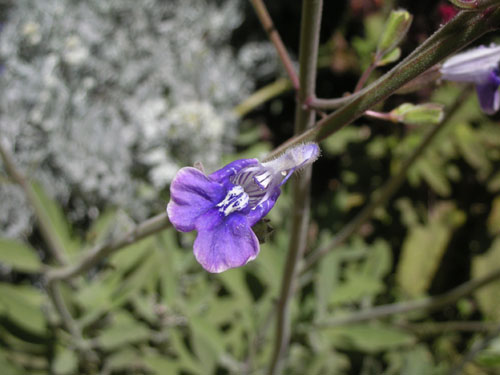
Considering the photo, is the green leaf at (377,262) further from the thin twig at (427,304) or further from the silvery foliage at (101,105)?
the silvery foliage at (101,105)

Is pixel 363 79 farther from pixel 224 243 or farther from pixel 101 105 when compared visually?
pixel 101 105

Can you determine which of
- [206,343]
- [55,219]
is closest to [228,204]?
[206,343]

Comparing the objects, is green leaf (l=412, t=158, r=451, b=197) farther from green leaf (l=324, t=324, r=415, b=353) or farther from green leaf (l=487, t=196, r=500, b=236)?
green leaf (l=324, t=324, r=415, b=353)

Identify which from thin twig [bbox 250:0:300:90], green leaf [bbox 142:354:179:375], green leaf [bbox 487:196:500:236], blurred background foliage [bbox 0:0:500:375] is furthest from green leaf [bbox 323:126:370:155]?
thin twig [bbox 250:0:300:90]

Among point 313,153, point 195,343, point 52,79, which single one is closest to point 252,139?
point 52,79

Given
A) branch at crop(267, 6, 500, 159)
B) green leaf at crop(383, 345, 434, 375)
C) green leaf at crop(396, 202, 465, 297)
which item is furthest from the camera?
green leaf at crop(396, 202, 465, 297)

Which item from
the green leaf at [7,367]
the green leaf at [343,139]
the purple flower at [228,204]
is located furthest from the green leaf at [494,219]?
the green leaf at [7,367]
